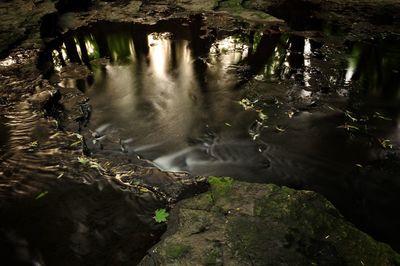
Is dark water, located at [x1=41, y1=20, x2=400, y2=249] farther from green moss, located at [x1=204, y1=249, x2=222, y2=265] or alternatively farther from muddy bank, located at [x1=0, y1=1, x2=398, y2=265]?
green moss, located at [x1=204, y1=249, x2=222, y2=265]

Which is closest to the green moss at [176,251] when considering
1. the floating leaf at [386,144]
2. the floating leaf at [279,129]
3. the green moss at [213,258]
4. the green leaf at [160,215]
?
the green moss at [213,258]

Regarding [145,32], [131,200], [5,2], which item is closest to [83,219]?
[131,200]

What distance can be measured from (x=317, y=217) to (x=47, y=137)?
12.7ft

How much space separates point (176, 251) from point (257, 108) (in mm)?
3300

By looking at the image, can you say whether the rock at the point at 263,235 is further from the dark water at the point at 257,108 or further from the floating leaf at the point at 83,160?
the floating leaf at the point at 83,160

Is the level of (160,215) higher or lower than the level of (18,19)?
lower

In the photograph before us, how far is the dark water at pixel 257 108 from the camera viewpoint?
4176mm

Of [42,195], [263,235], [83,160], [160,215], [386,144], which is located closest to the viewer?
[263,235]

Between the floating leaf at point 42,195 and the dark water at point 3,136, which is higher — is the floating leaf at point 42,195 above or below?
below

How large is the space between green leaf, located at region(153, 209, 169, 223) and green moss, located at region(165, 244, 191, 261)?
1.45 ft

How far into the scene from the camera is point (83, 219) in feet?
11.1

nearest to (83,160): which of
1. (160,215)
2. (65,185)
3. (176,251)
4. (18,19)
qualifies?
(65,185)

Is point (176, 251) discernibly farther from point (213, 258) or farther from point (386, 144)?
point (386, 144)

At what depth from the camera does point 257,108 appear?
5.50 meters
